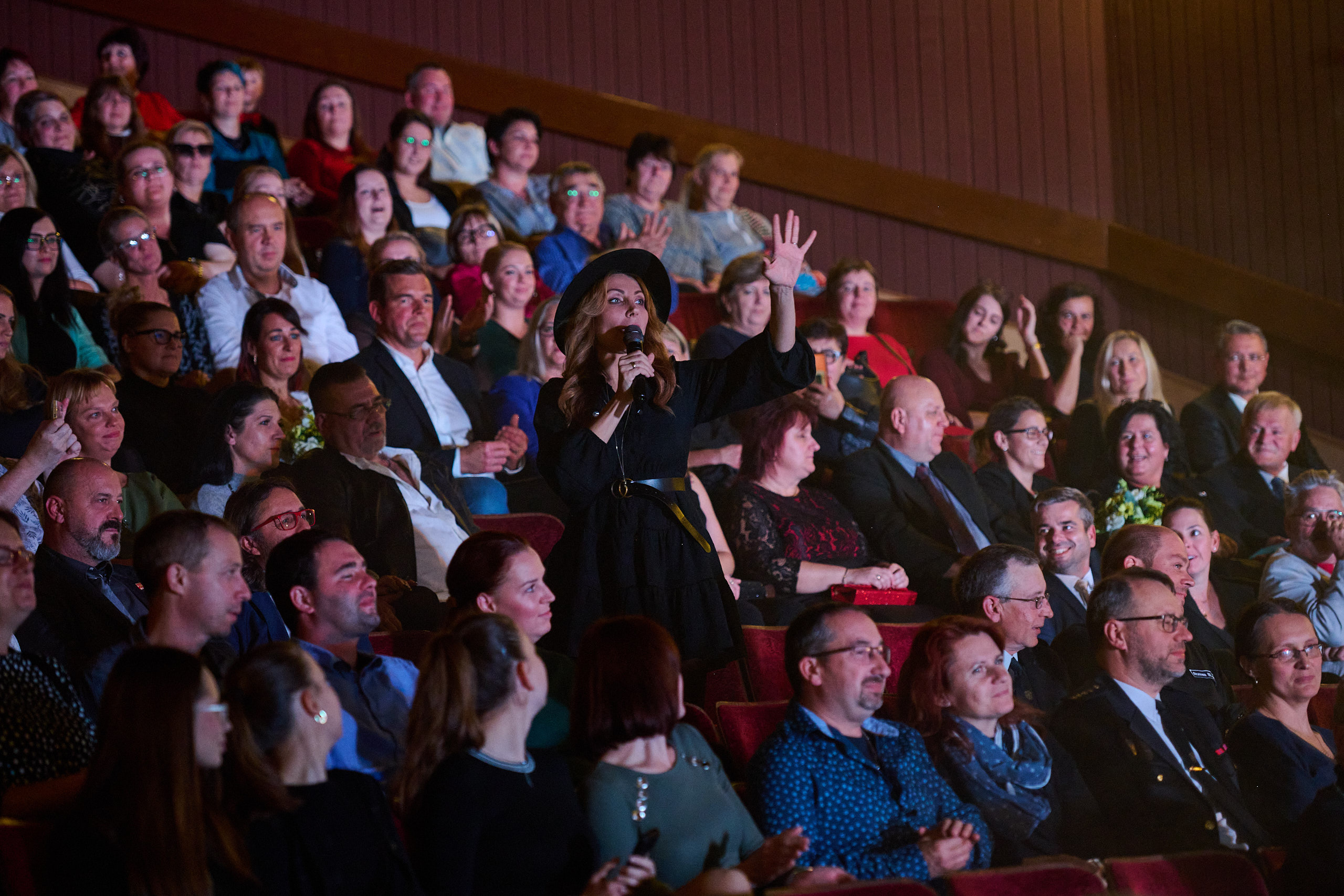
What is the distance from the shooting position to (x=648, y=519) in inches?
95.6

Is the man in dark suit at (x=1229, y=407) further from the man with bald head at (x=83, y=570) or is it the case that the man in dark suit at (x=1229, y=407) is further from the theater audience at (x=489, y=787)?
the man with bald head at (x=83, y=570)

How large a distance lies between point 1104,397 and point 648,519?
2.36m

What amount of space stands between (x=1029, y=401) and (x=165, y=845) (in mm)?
2756

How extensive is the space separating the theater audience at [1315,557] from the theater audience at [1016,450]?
59 centimetres

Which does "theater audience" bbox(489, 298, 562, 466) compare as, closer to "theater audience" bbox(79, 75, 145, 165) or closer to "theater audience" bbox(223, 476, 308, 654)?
"theater audience" bbox(223, 476, 308, 654)

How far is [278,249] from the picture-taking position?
12.8 feet

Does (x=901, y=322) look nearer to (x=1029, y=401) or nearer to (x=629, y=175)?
(x=629, y=175)

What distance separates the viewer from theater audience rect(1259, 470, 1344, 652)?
337 centimetres

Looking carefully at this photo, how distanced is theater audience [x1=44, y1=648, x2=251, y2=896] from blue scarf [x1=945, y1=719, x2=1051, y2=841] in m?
1.17

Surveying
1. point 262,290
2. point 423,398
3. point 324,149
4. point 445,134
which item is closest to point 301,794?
point 423,398

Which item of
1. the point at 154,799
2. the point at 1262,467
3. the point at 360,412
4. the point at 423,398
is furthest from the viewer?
the point at 1262,467

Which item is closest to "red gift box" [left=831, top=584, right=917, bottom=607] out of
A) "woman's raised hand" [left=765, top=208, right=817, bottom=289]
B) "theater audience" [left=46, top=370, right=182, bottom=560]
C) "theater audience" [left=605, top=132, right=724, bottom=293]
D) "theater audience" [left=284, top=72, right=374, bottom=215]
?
"woman's raised hand" [left=765, top=208, right=817, bottom=289]

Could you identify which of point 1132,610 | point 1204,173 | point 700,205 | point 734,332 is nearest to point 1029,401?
point 734,332

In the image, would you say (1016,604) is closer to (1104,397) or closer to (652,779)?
(652,779)
